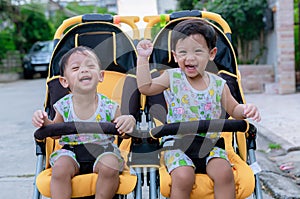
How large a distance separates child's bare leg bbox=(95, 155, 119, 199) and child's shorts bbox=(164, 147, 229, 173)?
0.26m

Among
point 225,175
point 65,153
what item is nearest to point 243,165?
point 225,175

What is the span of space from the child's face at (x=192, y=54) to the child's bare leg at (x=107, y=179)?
63 centimetres

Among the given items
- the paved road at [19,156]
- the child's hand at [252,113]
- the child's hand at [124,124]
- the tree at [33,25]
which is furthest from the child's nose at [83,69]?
the tree at [33,25]

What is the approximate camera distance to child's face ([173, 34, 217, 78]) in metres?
2.47

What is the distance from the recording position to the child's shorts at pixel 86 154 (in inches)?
94.7

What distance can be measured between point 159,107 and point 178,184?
755mm

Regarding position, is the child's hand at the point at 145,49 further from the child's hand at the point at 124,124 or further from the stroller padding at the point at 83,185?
the stroller padding at the point at 83,185

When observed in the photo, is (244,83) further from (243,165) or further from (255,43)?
(243,165)

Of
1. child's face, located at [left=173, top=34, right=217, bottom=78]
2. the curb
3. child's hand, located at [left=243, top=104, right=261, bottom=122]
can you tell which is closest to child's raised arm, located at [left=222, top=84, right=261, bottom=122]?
child's hand, located at [left=243, top=104, right=261, bottom=122]

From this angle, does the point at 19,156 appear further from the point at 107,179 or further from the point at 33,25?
the point at 33,25

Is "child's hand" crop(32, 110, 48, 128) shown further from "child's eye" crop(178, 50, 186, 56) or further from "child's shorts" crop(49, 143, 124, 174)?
"child's eye" crop(178, 50, 186, 56)

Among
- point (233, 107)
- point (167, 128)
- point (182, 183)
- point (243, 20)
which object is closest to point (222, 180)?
point (182, 183)

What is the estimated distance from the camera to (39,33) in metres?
18.3

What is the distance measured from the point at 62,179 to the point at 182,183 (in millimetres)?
564
